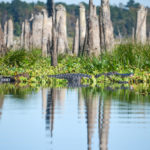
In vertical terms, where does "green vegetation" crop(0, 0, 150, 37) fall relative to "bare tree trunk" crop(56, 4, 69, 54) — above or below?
above

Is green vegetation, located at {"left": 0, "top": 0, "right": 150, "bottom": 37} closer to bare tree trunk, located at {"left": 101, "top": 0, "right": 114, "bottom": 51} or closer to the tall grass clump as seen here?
bare tree trunk, located at {"left": 101, "top": 0, "right": 114, "bottom": 51}

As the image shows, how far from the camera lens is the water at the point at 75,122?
21.1 feet

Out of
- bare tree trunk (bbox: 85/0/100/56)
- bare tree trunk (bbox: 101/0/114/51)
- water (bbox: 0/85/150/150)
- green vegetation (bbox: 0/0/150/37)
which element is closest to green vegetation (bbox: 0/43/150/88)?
bare tree trunk (bbox: 85/0/100/56)

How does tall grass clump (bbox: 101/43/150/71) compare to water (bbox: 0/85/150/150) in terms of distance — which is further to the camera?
tall grass clump (bbox: 101/43/150/71)

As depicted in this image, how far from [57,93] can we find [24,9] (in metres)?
103

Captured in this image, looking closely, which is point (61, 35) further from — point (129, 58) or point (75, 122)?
point (75, 122)

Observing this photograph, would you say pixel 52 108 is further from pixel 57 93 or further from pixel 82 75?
pixel 82 75

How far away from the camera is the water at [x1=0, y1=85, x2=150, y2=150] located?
21.1 ft

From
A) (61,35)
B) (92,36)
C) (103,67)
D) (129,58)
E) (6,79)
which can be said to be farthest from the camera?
(61,35)

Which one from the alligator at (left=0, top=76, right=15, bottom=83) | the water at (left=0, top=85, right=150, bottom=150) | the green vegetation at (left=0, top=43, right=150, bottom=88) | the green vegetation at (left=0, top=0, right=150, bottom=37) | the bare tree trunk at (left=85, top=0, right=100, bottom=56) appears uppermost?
the green vegetation at (left=0, top=0, right=150, bottom=37)

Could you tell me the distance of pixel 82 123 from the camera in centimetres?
788

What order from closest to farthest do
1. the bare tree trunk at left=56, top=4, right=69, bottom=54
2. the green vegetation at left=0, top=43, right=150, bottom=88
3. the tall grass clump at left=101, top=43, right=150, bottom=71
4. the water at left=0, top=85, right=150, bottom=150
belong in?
the water at left=0, top=85, right=150, bottom=150 < the green vegetation at left=0, top=43, right=150, bottom=88 < the tall grass clump at left=101, top=43, right=150, bottom=71 < the bare tree trunk at left=56, top=4, right=69, bottom=54

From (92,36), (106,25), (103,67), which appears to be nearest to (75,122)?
(103,67)

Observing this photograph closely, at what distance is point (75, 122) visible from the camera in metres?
8.02
